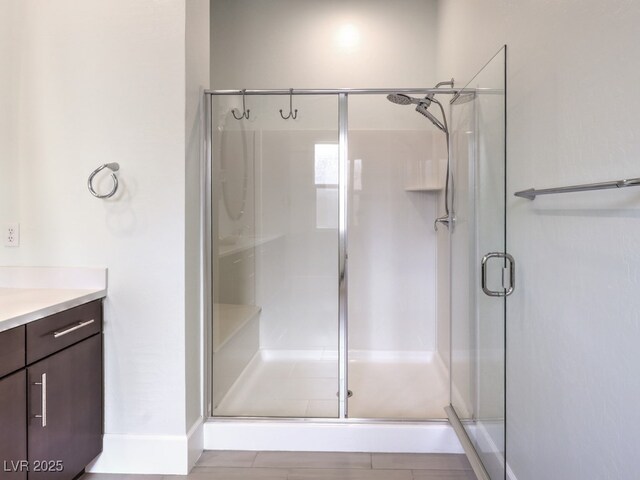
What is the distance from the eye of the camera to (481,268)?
5.70 ft

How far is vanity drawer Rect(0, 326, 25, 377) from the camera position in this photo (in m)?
1.34

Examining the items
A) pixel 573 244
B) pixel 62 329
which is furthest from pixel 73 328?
pixel 573 244

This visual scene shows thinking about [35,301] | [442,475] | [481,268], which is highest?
[481,268]

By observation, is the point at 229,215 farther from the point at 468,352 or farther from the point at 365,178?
the point at 468,352

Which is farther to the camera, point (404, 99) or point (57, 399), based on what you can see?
point (404, 99)

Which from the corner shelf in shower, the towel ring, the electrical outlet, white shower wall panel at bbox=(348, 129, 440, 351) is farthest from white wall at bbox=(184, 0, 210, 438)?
the corner shelf in shower

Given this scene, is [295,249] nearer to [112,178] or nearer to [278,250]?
[278,250]

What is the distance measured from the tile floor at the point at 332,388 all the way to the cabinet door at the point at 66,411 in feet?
2.15

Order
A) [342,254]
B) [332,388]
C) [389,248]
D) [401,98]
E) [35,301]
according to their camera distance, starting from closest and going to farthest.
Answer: [35,301], [401,98], [342,254], [332,388], [389,248]

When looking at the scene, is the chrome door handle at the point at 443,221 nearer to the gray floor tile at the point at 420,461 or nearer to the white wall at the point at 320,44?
the white wall at the point at 320,44

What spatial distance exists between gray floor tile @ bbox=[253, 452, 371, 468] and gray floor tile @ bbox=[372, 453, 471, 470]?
0.23ft

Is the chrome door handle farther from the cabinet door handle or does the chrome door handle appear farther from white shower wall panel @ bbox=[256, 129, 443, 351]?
the cabinet door handle

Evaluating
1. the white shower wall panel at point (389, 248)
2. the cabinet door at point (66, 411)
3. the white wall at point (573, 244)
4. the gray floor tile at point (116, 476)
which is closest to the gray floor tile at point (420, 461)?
the white wall at point (573, 244)

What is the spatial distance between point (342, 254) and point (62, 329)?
55.8 inches
